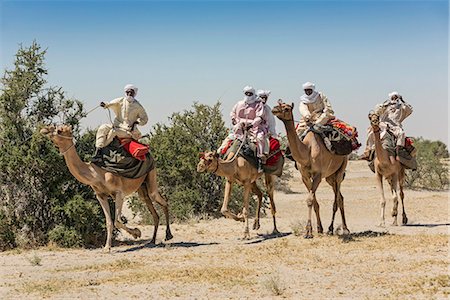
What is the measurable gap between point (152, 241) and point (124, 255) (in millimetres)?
1530

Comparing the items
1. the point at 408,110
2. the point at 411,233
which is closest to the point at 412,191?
the point at 408,110

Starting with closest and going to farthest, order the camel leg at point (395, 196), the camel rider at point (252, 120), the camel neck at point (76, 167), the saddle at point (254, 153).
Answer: the camel neck at point (76, 167), the saddle at point (254, 153), the camel rider at point (252, 120), the camel leg at point (395, 196)

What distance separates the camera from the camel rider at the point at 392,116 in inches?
619

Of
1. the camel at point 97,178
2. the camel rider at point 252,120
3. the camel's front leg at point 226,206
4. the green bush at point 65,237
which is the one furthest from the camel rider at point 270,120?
the green bush at point 65,237

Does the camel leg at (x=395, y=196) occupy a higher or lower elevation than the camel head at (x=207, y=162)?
lower

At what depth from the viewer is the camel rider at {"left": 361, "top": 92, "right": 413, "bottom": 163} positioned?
15711 millimetres

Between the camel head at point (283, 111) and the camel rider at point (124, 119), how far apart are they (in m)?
2.69

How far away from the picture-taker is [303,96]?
45.2 feet

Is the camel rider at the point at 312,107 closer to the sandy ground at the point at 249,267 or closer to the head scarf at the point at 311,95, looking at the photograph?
the head scarf at the point at 311,95

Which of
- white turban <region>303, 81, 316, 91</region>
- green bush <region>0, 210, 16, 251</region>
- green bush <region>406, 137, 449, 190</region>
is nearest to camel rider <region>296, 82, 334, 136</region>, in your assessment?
white turban <region>303, 81, 316, 91</region>

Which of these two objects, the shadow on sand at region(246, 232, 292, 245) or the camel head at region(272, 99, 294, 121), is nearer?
the camel head at region(272, 99, 294, 121)

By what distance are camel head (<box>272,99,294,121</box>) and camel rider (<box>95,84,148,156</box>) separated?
2685 mm

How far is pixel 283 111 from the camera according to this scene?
495 inches

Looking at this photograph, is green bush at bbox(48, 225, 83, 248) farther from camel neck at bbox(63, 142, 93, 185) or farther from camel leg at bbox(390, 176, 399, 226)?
camel leg at bbox(390, 176, 399, 226)
